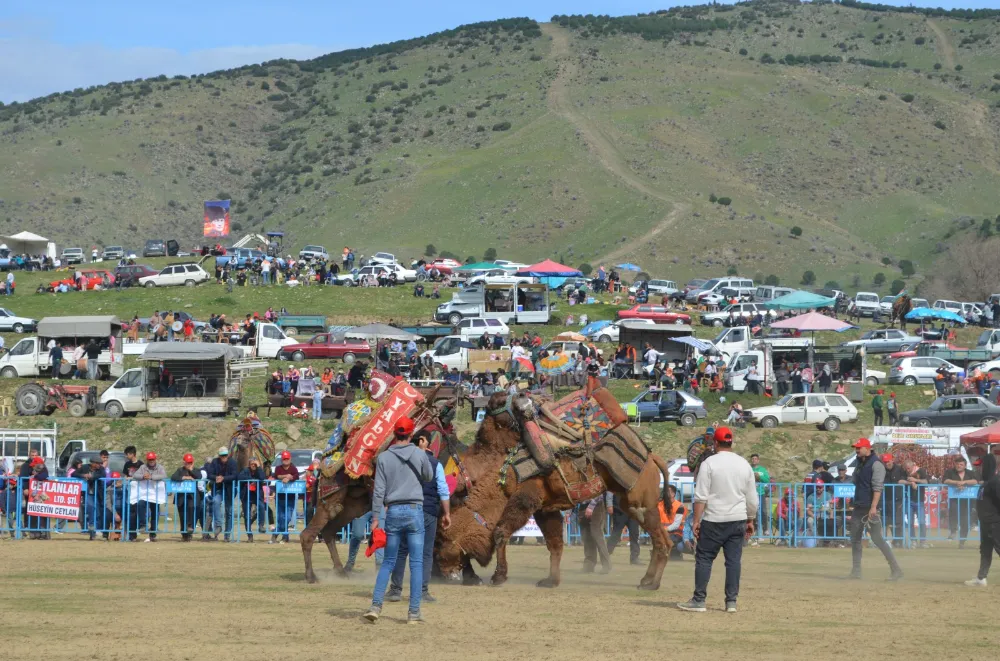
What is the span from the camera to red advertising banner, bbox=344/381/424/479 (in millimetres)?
15383

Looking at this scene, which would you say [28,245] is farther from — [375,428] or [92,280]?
[375,428]

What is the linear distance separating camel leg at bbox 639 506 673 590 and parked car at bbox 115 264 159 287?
185ft

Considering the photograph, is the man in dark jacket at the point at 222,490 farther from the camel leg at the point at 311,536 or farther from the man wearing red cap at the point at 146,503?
the camel leg at the point at 311,536

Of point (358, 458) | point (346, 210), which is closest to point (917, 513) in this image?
point (358, 458)

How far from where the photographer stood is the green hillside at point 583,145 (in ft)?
359

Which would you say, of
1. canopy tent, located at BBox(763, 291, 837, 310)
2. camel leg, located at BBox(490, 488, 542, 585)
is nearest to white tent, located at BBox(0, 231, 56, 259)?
canopy tent, located at BBox(763, 291, 837, 310)

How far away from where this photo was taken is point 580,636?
11.7 meters

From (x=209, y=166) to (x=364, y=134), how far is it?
18202mm

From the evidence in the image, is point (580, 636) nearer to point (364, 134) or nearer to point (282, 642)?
point (282, 642)

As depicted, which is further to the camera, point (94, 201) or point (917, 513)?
point (94, 201)

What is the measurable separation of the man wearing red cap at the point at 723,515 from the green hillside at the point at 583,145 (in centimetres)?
8342

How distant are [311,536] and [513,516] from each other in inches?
93.3

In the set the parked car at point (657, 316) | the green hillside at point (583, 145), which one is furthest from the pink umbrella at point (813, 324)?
the green hillside at point (583, 145)

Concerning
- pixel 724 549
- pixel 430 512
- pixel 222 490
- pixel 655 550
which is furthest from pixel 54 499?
pixel 724 549
